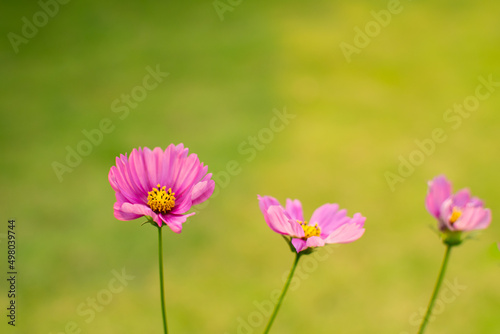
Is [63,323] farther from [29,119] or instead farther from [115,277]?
[29,119]

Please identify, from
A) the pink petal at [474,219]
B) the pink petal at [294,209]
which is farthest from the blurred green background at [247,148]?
the pink petal at [474,219]

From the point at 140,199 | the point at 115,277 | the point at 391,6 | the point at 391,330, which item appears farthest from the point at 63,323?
the point at 391,6
